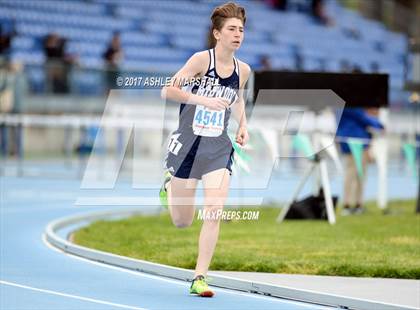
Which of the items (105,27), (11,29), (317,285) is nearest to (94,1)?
(105,27)

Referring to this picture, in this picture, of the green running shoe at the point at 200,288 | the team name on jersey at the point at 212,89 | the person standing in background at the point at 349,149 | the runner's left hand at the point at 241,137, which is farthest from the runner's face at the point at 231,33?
the person standing in background at the point at 349,149

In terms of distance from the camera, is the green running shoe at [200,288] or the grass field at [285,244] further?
the grass field at [285,244]

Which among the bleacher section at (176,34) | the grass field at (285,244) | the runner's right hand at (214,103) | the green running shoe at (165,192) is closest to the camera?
the runner's right hand at (214,103)

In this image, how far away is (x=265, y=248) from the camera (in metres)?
12.8

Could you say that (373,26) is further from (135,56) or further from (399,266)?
(399,266)

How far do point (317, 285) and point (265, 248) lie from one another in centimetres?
281

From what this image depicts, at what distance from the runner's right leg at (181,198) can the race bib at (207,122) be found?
1.37ft

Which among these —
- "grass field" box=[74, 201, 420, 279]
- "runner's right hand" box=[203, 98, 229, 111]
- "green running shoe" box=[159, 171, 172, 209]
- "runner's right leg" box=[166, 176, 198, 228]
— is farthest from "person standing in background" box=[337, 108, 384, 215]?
"runner's right hand" box=[203, 98, 229, 111]

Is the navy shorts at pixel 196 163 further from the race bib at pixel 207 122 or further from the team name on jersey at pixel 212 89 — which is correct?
the team name on jersey at pixel 212 89

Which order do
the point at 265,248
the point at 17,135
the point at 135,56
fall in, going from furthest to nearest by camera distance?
the point at 135,56 → the point at 17,135 → the point at 265,248

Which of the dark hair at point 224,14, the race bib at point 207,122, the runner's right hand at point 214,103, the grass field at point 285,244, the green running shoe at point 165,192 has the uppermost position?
the dark hair at point 224,14

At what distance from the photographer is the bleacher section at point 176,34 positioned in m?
31.0

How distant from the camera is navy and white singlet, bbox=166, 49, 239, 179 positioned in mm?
9602

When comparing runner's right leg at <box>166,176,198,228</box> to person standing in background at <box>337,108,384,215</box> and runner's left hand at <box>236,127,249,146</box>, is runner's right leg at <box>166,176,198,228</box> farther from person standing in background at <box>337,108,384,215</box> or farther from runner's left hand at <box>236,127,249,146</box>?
person standing in background at <box>337,108,384,215</box>
